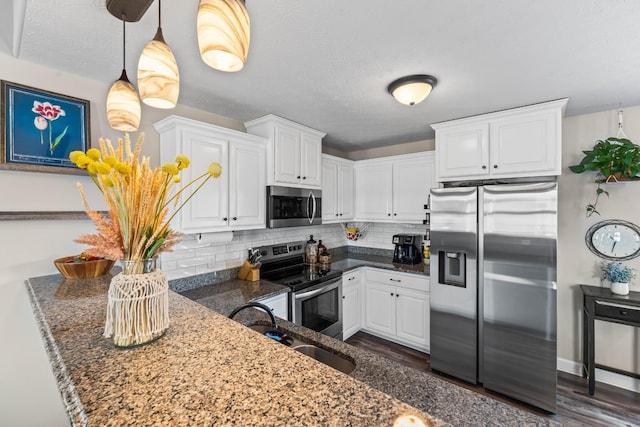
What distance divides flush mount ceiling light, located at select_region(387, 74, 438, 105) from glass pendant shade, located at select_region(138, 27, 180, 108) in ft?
4.93

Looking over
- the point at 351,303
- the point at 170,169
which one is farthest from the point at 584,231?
the point at 170,169

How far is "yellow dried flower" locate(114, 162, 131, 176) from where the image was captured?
70 cm

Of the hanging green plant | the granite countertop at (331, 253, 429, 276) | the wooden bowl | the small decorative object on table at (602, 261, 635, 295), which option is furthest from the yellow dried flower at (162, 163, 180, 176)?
the small decorative object on table at (602, 261, 635, 295)

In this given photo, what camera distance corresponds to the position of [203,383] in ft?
2.02

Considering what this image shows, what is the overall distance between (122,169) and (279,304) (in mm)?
1885

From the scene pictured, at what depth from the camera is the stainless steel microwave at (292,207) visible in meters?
2.63

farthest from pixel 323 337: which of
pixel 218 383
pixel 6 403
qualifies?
pixel 6 403

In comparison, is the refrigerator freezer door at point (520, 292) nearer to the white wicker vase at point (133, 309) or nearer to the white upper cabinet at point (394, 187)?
the white upper cabinet at point (394, 187)

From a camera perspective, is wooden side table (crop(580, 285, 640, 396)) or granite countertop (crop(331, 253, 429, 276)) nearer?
wooden side table (crop(580, 285, 640, 396))

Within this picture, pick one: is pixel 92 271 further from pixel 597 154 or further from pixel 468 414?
pixel 597 154

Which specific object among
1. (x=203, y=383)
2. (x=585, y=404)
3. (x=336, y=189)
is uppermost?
(x=336, y=189)

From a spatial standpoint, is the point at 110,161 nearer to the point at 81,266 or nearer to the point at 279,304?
the point at 81,266

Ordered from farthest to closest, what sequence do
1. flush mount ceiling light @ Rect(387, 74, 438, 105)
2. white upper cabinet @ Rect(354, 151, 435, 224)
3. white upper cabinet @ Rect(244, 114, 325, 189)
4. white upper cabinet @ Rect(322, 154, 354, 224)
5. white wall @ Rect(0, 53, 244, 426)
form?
white upper cabinet @ Rect(322, 154, 354, 224), white upper cabinet @ Rect(354, 151, 435, 224), white upper cabinet @ Rect(244, 114, 325, 189), flush mount ceiling light @ Rect(387, 74, 438, 105), white wall @ Rect(0, 53, 244, 426)

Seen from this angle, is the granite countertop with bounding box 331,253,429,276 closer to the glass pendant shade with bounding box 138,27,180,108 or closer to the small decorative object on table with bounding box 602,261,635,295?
the small decorative object on table with bounding box 602,261,635,295
